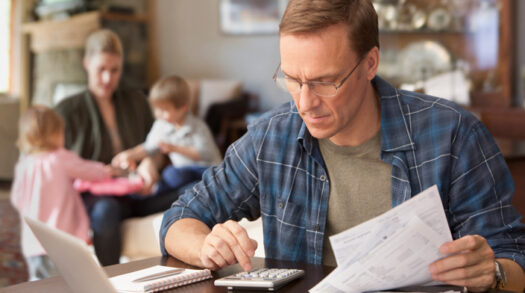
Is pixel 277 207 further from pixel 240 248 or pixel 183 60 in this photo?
pixel 183 60

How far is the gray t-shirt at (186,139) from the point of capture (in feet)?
11.5

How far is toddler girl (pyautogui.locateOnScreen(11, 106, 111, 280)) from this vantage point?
10.1ft

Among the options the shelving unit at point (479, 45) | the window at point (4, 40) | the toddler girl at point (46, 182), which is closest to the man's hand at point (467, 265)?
the toddler girl at point (46, 182)

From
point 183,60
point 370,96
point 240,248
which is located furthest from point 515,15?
point 183,60

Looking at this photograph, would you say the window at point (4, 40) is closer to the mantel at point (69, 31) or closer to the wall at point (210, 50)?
the mantel at point (69, 31)

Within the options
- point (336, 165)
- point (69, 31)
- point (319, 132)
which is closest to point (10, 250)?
point (69, 31)

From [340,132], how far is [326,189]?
0.44ft

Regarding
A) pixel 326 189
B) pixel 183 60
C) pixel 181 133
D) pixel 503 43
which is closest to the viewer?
pixel 326 189

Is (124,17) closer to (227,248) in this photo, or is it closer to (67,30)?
(67,30)

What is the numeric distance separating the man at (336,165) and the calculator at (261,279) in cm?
7

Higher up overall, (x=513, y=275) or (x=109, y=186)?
(x=513, y=275)

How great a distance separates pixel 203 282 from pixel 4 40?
7.05 metres

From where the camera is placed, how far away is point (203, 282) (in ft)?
4.09

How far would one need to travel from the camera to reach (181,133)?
11.7 feet
